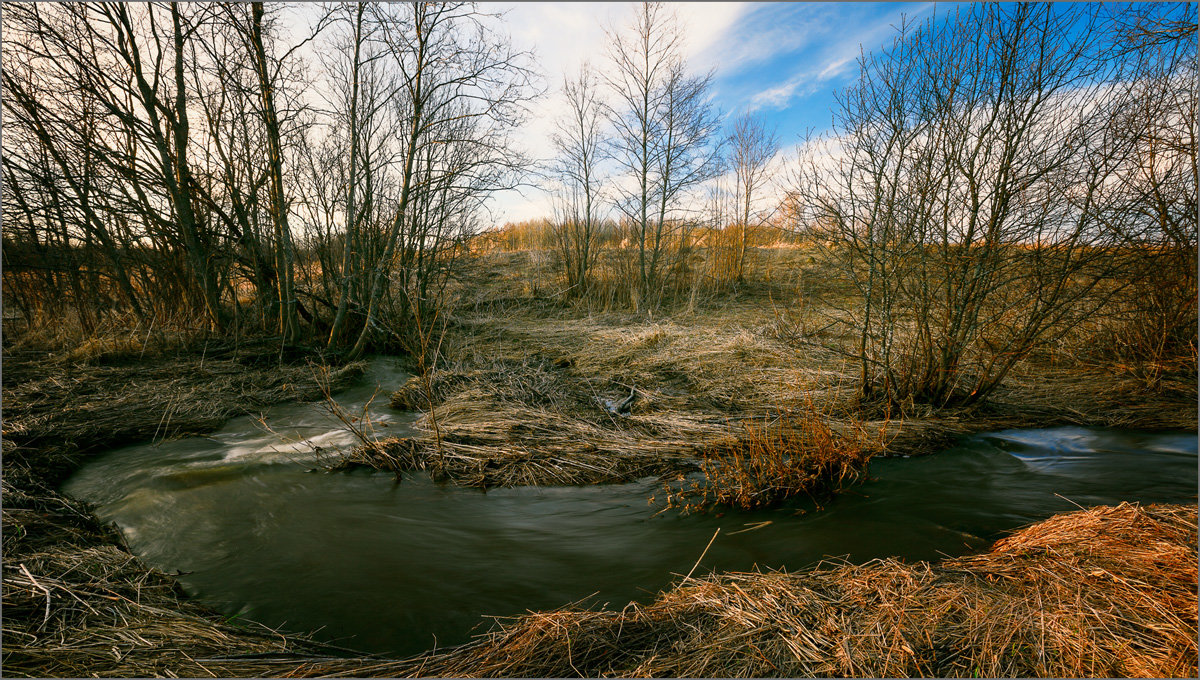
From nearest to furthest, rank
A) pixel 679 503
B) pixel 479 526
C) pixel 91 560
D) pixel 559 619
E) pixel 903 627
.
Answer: pixel 903 627
pixel 559 619
pixel 91 560
pixel 479 526
pixel 679 503

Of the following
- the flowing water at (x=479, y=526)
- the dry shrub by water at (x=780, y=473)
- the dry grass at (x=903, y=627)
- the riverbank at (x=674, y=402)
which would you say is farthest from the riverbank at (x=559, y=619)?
the riverbank at (x=674, y=402)

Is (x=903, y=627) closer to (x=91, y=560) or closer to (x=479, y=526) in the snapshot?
(x=479, y=526)

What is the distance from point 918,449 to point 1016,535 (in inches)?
68.3

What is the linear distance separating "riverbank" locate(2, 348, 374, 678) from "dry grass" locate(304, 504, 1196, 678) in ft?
2.37

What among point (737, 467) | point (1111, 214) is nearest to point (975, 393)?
point (1111, 214)

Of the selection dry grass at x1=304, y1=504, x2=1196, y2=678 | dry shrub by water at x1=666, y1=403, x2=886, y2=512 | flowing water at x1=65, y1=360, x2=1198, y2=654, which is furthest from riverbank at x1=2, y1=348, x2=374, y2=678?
dry shrub by water at x1=666, y1=403, x2=886, y2=512

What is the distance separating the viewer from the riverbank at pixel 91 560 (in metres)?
1.99

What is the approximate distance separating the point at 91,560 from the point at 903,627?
4.22m

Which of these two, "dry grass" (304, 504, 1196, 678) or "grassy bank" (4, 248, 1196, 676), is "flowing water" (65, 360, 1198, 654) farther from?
"dry grass" (304, 504, 1196, 678)

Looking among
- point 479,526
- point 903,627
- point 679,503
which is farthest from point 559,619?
point 679,503

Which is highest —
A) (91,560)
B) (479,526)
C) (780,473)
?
(780,473)

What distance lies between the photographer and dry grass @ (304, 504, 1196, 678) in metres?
1.84

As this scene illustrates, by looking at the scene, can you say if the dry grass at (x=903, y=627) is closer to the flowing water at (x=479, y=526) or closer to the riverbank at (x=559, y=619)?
the riverbank at (x=559, y=619)

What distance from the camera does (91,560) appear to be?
2.75 metres
